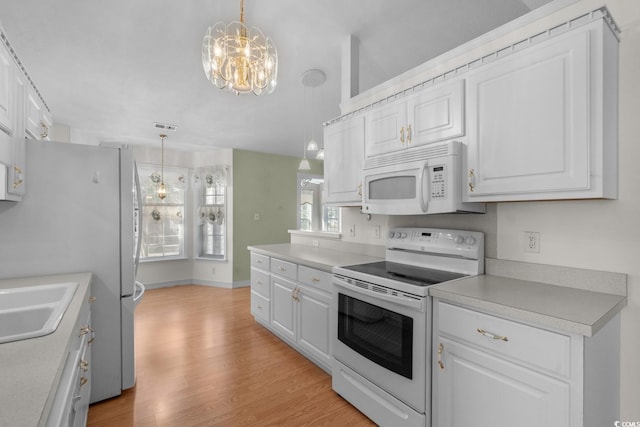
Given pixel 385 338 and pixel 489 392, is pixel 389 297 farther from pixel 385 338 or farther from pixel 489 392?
pixel 489 392

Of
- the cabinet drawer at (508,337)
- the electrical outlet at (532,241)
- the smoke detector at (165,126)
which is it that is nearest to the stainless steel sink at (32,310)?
the cabinet drawer at (508,337)

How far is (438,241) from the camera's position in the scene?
2072 millimetres

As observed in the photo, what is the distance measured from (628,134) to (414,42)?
1.72 meters

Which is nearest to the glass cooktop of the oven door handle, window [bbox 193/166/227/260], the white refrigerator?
the oven door handle

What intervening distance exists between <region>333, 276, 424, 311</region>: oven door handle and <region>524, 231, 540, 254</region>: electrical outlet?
723 millimetres

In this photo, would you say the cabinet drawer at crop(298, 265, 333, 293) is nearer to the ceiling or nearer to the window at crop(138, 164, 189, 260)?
the ceiling

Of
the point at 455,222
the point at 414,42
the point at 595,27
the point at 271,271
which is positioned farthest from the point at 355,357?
the point at 414,42

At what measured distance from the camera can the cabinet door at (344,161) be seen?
8.24 feet

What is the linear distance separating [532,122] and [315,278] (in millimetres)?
1747

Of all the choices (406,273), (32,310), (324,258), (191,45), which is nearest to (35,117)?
(191,45)

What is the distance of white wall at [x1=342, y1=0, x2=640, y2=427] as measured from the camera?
1395 millimetres

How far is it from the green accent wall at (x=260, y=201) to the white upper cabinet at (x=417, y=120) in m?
3.53

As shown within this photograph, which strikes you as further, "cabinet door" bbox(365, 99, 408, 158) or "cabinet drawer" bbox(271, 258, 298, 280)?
"cabinet drawer" bbox(271, 258, 298, 280)

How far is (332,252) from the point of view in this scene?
120 inches
